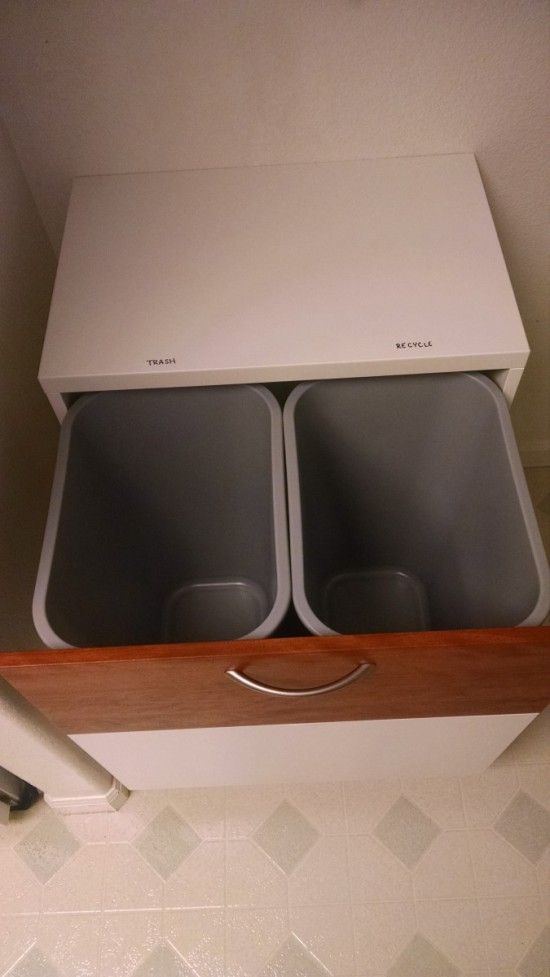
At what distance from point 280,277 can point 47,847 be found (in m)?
1.06

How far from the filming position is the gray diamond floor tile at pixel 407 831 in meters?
1.17

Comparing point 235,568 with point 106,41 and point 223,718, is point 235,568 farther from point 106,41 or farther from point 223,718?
point 106,41

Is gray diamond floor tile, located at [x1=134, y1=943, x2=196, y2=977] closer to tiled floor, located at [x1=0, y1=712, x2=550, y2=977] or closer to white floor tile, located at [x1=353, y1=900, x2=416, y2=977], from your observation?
tiled floor, located at [x1=0, y1=712, x2=550, y2=977]

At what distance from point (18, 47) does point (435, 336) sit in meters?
0.68

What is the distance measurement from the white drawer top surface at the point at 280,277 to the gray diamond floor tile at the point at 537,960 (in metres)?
0.93

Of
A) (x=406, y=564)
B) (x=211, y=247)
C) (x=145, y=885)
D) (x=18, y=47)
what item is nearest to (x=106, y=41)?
(x=18, y=47)

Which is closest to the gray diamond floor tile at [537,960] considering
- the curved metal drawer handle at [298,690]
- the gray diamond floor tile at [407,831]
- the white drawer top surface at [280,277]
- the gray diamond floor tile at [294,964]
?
the gray diamond floor tile at [407,831]

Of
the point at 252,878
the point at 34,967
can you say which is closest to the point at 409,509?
the point at 252,878

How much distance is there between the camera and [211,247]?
996mm

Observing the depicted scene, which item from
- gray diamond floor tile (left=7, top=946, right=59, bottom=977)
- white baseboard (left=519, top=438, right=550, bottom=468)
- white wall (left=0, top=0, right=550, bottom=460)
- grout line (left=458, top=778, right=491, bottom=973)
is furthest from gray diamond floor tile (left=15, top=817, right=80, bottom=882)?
white baseboard (left=519, top=438, right=550, bottom=468)

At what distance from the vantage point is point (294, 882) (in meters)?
1.15

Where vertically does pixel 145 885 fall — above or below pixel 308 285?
below

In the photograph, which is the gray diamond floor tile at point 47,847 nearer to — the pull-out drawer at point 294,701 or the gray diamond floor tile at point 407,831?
the pull-out drawer at point 294,701

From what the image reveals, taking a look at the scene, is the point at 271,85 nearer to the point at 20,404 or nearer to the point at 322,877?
the point at 20,404
